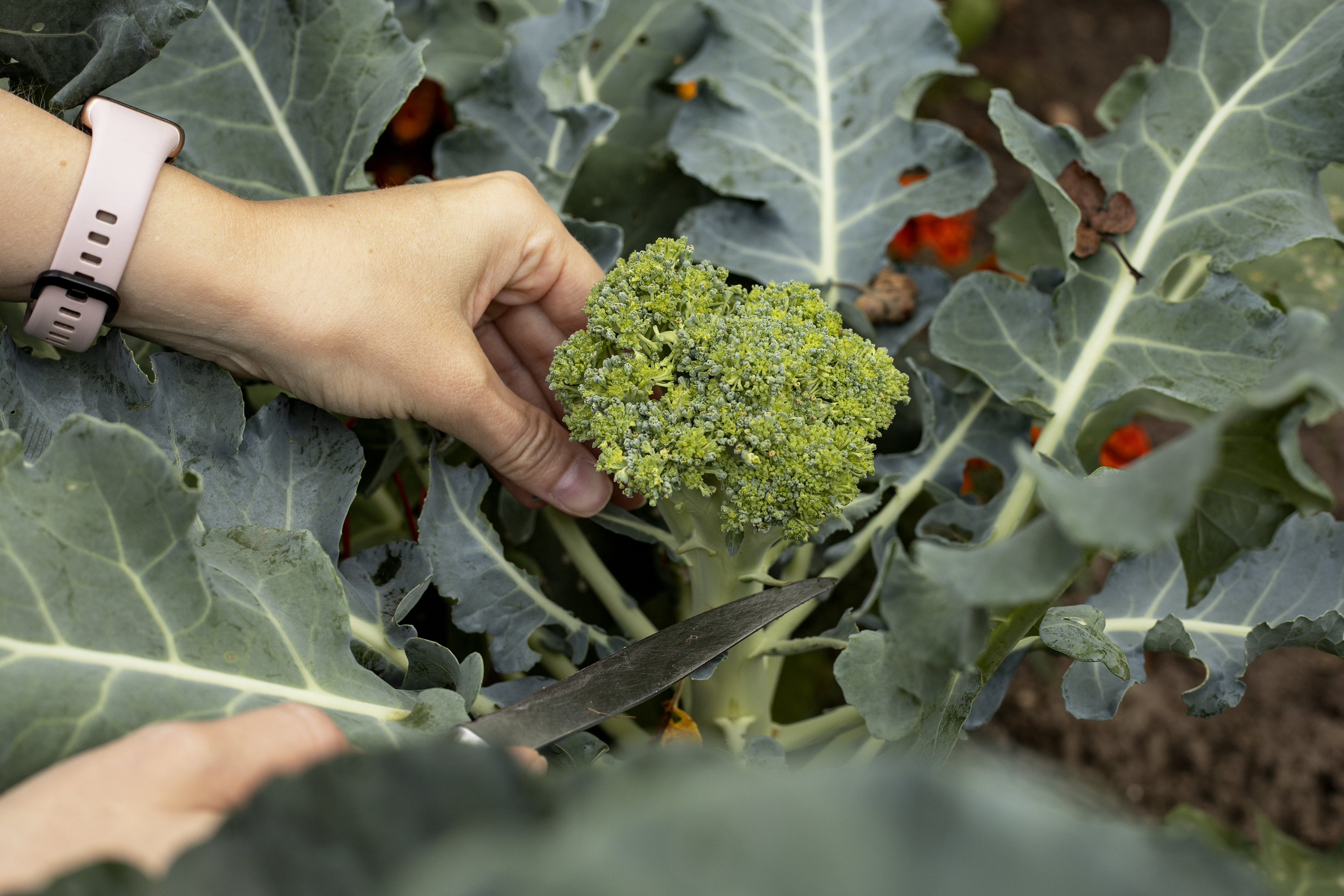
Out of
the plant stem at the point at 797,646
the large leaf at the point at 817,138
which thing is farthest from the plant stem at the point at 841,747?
the large leaf at the point at 817,138

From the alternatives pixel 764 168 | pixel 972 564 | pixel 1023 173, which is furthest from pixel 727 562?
pixel 1023 173

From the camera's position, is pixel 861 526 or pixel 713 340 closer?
pixel 713 340

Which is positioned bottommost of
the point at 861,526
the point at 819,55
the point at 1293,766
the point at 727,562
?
the point at 1293,766

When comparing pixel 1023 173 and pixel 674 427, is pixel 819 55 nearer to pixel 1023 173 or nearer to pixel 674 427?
pixel 674 427

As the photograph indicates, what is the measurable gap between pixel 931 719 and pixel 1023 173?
2.17 metres

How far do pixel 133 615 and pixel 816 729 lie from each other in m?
0.88

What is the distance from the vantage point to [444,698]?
889mm

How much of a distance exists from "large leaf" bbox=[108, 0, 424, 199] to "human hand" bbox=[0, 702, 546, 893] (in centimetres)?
80

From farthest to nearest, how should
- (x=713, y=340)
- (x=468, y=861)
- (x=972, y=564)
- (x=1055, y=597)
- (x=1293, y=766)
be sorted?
(x=1293, y=766), (x=713, y=340), (x=1055, y=597), (x=972, y=564), (x=468, y=861)

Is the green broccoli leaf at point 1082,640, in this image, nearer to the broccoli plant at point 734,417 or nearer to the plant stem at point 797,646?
the broccoli plant at point 734,417

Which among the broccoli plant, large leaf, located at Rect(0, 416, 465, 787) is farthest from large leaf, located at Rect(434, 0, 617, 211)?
large leaf, located at Rect(0, 416, 465, 787)

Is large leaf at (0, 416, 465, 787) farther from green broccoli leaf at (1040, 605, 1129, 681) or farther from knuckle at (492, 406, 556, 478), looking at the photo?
green broccoli leaf at (1040, 605, 1129, 681)

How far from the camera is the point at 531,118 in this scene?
1.40 m

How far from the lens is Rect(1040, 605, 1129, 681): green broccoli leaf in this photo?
36.4 inches
